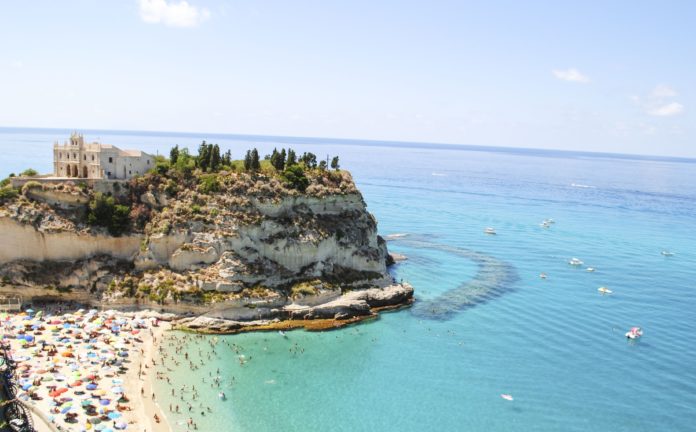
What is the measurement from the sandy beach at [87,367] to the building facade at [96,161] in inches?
773

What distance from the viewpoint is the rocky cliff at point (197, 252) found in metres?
60.7

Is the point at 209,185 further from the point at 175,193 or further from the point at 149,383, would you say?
the point at 149,383

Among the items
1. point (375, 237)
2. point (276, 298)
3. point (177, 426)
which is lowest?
point (177, 426)

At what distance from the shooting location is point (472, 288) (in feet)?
253

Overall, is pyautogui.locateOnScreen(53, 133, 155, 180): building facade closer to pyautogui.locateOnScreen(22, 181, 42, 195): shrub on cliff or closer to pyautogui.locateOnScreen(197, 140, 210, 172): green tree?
pyautogui.locateOnScreen(197, 140, 210, 172): green tree

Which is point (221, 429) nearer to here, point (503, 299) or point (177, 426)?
point (177, 426)

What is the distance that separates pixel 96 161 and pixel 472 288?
55.7 meters

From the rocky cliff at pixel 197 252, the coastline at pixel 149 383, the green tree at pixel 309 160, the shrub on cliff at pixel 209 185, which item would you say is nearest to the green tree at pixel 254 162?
the rocky cliff at pixel 197 252

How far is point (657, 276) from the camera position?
290 feet

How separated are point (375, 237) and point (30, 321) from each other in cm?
4459

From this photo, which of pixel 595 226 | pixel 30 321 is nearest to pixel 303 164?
pixel 30 321

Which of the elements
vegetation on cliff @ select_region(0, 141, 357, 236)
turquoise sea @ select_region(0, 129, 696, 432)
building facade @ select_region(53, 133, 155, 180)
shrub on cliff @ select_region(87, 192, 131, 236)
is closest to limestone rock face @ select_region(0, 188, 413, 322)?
vegetation on cliff @ select_region(0, 141, 357, 236)

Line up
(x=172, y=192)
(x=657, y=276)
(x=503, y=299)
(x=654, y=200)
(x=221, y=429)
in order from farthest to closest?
1. (x=654, y=200)
2. (x=657, y=276)
3. (x=503, y=299)
4. (x=172, y=192)
5. (x=221, y=429)

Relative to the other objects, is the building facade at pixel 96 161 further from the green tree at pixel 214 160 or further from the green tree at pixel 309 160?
the green tree at pixel 309 160
